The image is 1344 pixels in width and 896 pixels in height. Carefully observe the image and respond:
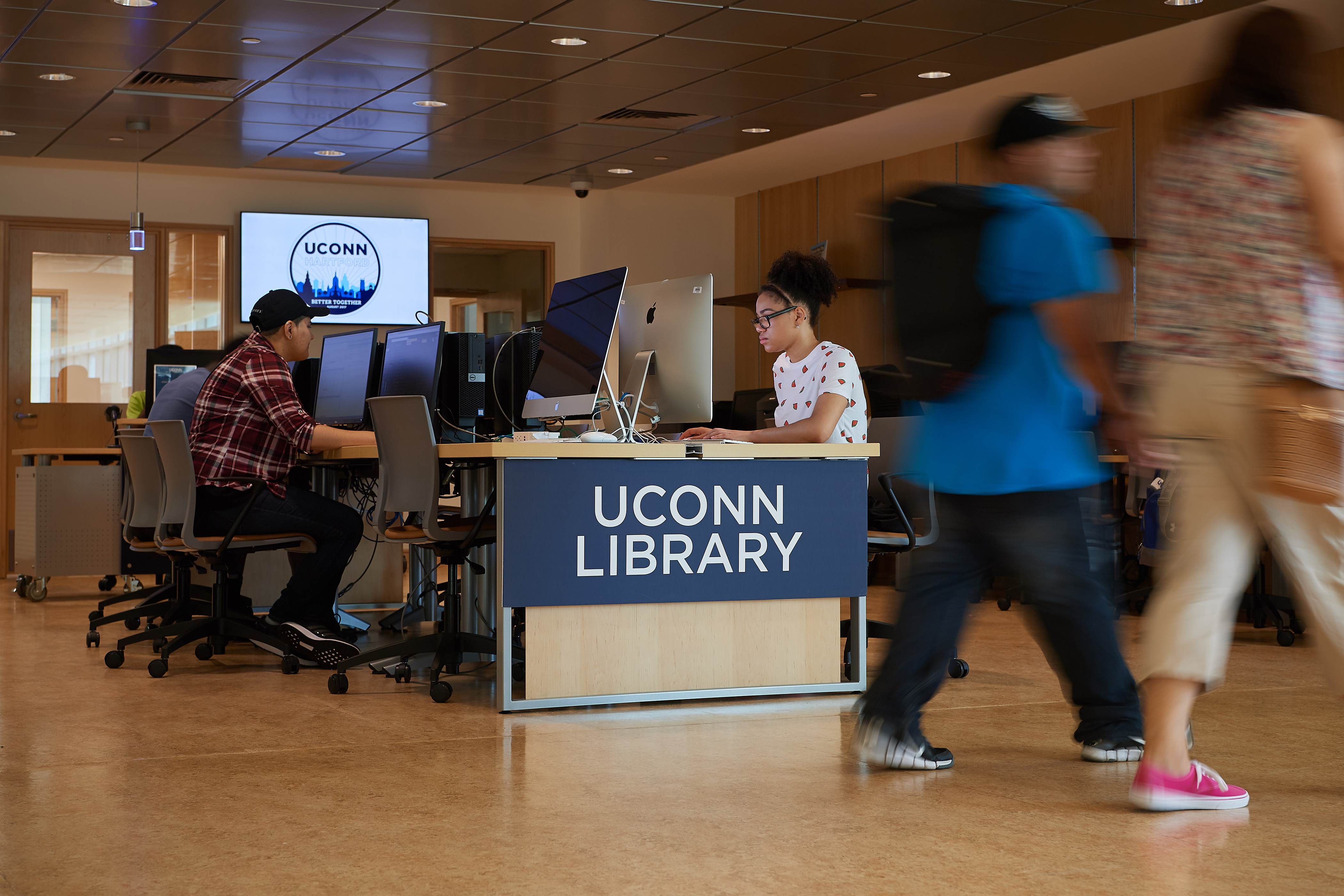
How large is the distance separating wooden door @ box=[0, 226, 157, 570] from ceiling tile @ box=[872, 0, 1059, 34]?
20.5 feet

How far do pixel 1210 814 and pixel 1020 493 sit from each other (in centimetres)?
69

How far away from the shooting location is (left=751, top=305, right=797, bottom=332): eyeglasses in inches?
174

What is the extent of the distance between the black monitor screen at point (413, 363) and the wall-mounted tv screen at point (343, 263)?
500cm

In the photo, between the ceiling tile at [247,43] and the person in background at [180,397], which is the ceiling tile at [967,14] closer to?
the ceiling tile at [247,43]

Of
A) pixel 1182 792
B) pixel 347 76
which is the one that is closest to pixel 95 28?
pixel 347 76

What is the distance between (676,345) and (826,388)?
1.65ft

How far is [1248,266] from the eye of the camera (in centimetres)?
234

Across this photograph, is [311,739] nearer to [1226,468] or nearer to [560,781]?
[560,781]

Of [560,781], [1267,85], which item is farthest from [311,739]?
[1267,85]

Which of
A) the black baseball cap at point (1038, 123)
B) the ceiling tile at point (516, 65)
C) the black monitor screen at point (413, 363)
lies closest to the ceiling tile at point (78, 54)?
the ceiling tile at point (516, 65)

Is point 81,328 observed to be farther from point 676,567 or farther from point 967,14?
point 676,567

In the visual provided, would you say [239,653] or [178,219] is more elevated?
[178,219]

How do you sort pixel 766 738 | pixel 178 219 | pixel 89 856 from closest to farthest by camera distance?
pixel 89 856
pixel 766 738
pixel 178 219

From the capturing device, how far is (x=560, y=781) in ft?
9.37
